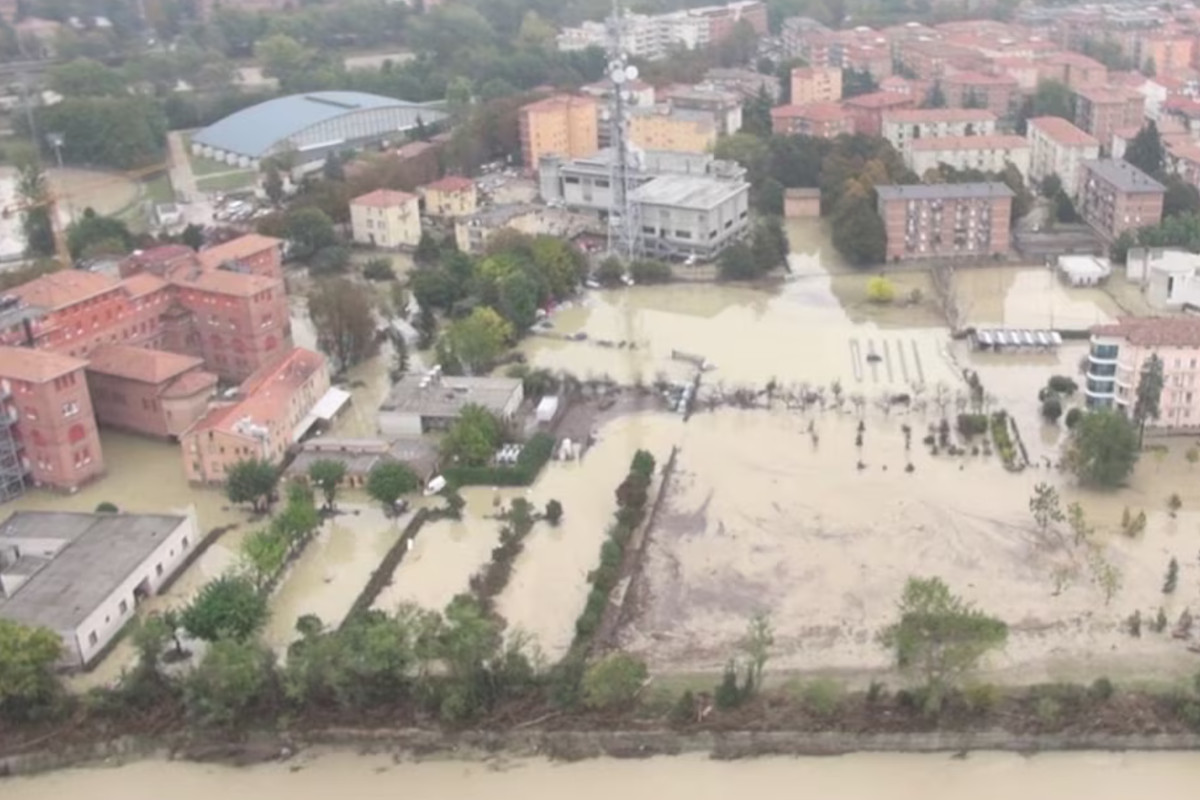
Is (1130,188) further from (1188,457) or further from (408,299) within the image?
(408,299)

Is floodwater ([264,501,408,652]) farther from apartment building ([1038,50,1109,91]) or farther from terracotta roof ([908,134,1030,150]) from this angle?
apartment building ([1038,50,1109,91])

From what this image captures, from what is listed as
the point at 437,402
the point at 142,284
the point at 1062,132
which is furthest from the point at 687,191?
the point at 142,284

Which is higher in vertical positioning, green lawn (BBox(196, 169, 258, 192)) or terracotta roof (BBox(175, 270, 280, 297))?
terracotta roof (BBox(175, 270, 280, 297))

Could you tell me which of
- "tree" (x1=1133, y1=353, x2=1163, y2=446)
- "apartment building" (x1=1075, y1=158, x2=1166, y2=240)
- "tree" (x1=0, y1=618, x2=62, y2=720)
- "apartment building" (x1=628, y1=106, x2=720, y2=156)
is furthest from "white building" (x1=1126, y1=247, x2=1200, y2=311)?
"tree" (x1=0, y1=618, x2=62, y2=720)

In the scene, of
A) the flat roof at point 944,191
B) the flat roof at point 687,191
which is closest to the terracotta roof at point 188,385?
the flat roof at point 687,191

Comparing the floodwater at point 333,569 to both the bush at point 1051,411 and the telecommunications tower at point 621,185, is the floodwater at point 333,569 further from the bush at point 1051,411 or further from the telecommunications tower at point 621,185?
the telecommunications tower at point 621,185
